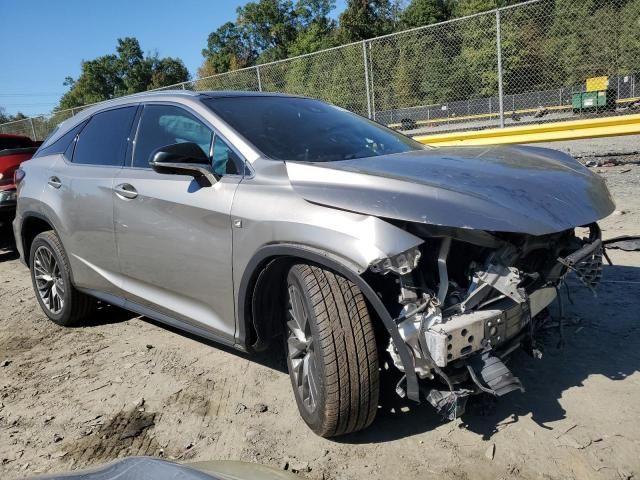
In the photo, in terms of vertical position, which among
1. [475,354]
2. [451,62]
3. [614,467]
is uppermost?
[451,62]

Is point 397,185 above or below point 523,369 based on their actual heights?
above

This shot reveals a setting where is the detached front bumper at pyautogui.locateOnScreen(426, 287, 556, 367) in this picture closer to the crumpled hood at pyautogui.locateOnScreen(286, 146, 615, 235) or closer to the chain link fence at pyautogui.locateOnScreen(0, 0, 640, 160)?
the crumpled hood at pyautogui.locateOnScreen(286, 146, 615, 235)

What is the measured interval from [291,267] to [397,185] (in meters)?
0.69

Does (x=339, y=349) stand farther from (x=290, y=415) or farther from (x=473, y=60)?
(x=473, y=60)

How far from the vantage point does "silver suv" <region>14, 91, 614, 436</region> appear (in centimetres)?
230

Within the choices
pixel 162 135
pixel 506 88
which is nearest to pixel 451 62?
pixel 506 88

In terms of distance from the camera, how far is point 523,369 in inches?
127

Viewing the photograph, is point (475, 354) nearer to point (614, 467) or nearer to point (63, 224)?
point (614, 467)

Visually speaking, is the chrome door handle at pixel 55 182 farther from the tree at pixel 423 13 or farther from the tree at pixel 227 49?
the tree at pixel 227 49

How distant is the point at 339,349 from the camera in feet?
8.00

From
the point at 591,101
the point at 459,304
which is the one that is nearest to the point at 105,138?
the point at 459,304

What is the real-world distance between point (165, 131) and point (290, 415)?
1.99 m

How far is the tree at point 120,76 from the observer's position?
76.4 m

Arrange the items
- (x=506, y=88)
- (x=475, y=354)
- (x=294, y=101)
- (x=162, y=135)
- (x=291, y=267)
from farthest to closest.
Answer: (x=506, y=88) < (x=294, y=101) < (x=162, y=135) < (x=291, y=267) < (x=475, y=354)
